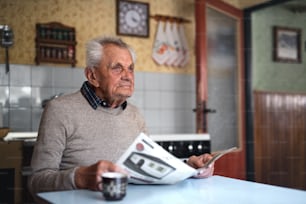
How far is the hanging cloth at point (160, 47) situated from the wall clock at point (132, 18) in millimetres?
98

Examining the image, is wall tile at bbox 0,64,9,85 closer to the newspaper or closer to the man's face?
the man's face

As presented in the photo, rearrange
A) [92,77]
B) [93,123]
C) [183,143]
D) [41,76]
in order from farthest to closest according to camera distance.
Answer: [41,76] → [183,143] → [92,77] → [93,123]

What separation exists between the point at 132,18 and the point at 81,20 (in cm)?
39

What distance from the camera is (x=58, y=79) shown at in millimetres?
2572

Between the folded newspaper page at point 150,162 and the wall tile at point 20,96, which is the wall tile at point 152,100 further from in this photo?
the folded newspaper page at point 150,162

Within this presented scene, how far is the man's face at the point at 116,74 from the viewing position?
1.30m

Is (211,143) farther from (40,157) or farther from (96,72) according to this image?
(40,157)

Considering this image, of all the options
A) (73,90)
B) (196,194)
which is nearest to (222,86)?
(73,90)

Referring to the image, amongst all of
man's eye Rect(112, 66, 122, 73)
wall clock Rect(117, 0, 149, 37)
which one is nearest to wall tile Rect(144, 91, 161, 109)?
wall clock Rect(117, 0, 149, 37)

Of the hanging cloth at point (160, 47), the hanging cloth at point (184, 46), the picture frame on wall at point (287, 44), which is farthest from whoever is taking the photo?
the picture frame on wall at point (287, 44)

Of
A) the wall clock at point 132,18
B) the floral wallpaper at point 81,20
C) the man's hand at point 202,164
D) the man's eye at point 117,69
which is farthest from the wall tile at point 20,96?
the man's hand at point 202,164

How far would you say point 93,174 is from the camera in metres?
0.87

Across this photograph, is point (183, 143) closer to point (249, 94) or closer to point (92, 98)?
point (249, 94)

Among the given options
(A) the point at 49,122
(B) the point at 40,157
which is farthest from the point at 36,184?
(A) the point at 49,122
